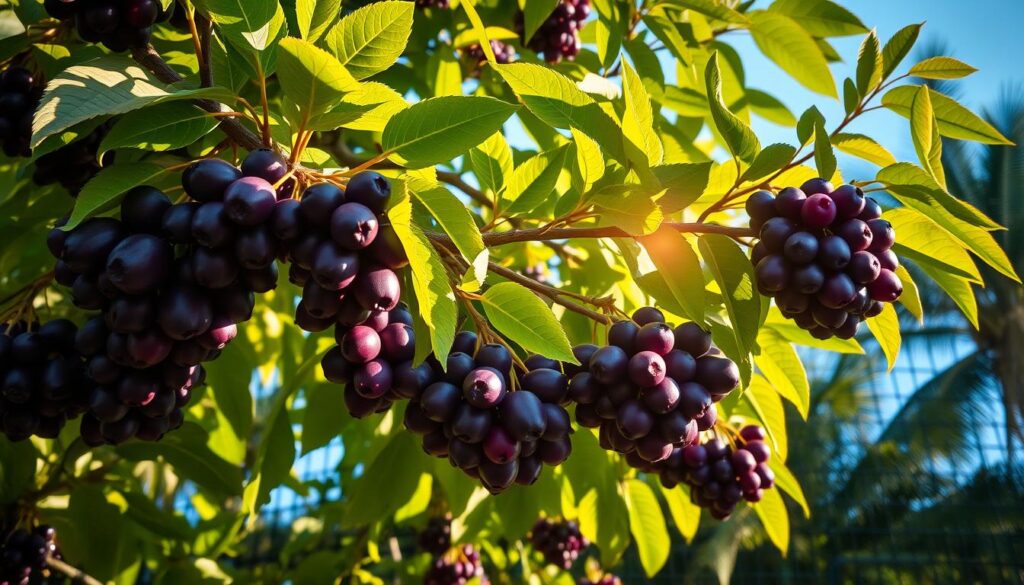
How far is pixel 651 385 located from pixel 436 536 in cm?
234

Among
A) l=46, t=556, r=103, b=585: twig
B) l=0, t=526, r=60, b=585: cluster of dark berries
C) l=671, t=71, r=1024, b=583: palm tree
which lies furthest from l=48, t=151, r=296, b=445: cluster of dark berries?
l=671, t=71, r=1024, b=583: palm tree

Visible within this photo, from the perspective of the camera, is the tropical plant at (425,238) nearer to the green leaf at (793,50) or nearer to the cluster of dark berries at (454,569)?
the green leaf at (793,50)

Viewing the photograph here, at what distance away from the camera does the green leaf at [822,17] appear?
6.54ft

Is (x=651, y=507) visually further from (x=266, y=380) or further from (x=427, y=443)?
(x=266, y=380)

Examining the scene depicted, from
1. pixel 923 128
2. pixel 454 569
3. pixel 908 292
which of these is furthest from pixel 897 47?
pixel 454 569

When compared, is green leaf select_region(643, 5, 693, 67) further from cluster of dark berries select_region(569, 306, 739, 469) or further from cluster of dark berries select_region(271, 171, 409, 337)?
cluster of dark berries select_region(271, 171, 409, 337)

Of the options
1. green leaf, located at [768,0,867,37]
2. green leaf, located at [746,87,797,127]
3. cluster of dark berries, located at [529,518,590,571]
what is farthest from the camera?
cluster of dark berries, located at [529,518,590,571]

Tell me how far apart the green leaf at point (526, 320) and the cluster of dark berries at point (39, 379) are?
25.4 inches

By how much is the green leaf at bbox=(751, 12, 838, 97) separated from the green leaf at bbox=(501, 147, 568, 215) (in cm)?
93

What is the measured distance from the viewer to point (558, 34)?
90.3 inches

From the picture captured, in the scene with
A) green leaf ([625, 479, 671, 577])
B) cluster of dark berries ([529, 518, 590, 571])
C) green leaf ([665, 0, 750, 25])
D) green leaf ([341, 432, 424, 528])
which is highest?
green leaf ([665, 0, 750, 25])

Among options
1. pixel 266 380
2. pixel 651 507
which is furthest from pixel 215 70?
pixel 266 380

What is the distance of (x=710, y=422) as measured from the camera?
3.90ft

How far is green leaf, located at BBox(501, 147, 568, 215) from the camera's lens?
1.37 meters
